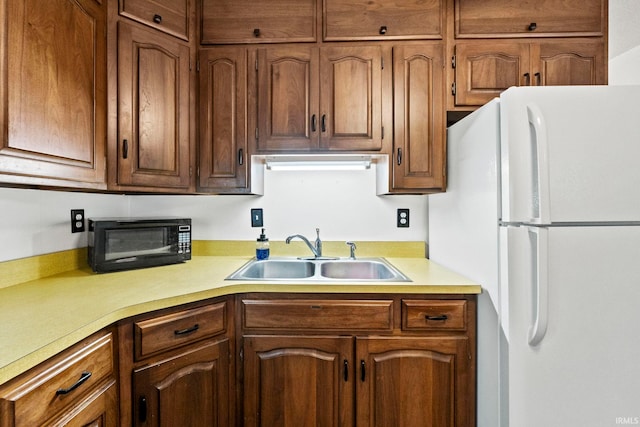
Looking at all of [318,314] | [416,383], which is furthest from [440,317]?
[318,314]

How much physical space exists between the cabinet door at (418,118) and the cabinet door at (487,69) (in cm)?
10

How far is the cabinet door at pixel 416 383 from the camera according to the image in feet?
4.28

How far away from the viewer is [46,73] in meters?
1.08

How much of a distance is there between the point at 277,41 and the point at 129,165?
3.16 feet

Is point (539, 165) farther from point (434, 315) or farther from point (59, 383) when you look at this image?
point (59, 383)

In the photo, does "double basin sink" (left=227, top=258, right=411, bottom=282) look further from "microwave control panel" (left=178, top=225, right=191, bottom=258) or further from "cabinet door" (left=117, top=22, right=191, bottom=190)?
"cabinet door" (left=117, top=22, right=191, bottom=190)

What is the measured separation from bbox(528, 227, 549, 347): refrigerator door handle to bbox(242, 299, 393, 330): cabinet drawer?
1.67 ft

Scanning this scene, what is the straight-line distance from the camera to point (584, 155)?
1.04 metres

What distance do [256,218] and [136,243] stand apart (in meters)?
0.68

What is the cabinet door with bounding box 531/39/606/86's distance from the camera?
5.09 feet

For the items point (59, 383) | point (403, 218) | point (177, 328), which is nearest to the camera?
point (59, 383)

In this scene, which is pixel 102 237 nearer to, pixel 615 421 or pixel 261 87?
pixel 261 87

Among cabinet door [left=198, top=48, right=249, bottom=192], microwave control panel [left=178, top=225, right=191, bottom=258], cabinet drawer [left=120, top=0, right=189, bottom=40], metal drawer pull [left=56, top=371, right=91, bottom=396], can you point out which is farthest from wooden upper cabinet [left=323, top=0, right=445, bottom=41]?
metal drawer pull [left=56, top=371, right=91, bottom=396]

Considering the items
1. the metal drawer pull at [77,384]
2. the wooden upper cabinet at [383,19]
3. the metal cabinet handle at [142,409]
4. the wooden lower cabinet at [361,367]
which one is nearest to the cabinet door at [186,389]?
the metal cabinet handle at [142,409]
